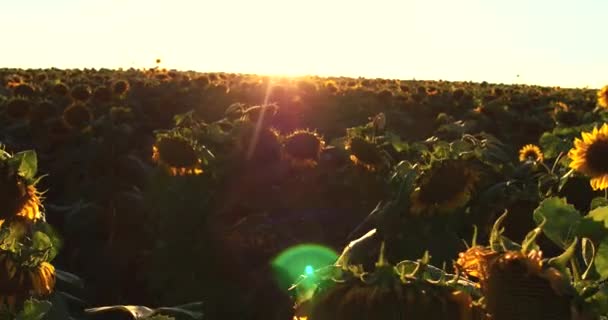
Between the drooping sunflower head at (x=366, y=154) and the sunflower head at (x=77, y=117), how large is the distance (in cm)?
527

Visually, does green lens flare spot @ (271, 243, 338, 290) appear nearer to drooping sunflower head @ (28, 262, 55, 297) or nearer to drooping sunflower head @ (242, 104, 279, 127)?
drooping sunflower head @ (242, 104, 279, 127)

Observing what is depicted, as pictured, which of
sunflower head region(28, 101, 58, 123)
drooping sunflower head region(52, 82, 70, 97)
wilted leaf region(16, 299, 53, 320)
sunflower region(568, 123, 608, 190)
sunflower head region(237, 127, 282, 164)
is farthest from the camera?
drooping sunflower head region(52, 82, 70, 97)

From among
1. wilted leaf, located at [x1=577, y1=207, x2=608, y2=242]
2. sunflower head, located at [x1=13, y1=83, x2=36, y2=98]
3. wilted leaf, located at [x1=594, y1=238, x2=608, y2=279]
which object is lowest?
sunflower head, located at [x1=13, y1=83, x2=36, y2=98]

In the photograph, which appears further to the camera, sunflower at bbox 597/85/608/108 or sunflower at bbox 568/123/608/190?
sunflower at bbox 597/85/608/108

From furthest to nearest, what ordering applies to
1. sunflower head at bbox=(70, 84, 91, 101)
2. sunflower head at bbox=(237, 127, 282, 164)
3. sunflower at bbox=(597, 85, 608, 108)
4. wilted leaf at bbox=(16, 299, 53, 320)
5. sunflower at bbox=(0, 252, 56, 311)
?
sunflower head at bbox=(70, 84, 91, 101)
sunflower at bbox=(597, 85, 608, 108)
sunflower head at bbox=(237, 127, 282, 164)
sunflower at bbox=(0, 252, 56, 311)
wilted leaf at bbox=(16, 299, 53, 320)

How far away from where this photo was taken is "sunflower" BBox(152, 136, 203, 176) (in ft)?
21.3

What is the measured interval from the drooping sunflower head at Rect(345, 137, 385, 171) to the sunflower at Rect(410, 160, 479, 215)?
1.41 m

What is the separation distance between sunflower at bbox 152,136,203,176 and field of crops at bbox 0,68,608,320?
0.01 meters

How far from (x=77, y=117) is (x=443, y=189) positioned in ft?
23.5

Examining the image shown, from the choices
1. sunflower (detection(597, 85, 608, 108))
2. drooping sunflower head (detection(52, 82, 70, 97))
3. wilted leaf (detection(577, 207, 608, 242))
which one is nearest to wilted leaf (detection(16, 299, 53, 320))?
wilted leaf (detection(577, 207, 608, 242))

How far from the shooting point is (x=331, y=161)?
7.81 metres

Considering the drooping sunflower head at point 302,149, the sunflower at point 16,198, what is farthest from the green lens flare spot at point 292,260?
the sunflower at point 16,198

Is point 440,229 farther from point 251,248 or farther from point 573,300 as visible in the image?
point 573,300

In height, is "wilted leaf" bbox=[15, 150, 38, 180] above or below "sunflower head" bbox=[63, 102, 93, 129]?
above
